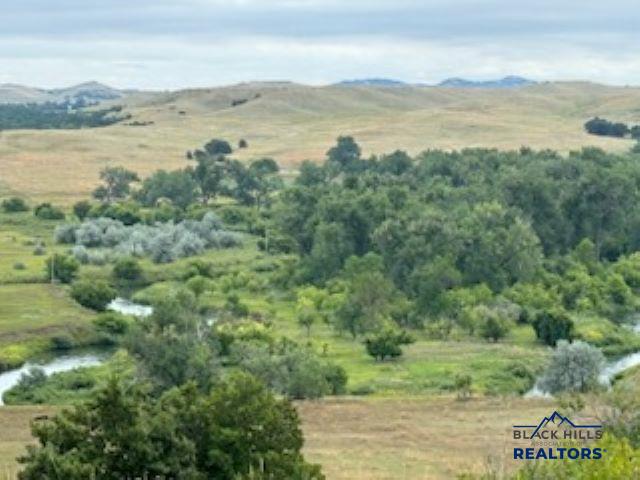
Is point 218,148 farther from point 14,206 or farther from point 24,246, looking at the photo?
point 24,246

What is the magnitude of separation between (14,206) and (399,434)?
95.9 meters

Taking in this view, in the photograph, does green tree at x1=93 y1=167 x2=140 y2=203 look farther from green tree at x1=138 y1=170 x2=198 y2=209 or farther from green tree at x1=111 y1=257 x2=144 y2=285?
green tree at x1=111 y1=257 x2=144 y2=285

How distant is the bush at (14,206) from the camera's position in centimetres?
12488

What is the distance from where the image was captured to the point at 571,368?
50156 mm

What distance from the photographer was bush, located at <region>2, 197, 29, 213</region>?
410 ft

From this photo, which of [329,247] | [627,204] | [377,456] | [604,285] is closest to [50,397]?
[377,456]

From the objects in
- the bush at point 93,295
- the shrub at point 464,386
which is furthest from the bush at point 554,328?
the bush at point 93,295

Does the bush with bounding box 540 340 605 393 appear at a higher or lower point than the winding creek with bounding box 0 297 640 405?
higher

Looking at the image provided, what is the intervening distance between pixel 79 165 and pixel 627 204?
9537cm

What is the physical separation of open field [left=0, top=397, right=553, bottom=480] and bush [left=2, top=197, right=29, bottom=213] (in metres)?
85.4

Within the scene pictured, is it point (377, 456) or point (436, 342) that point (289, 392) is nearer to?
point (377, 456)

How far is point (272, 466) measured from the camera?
24109 millimetres

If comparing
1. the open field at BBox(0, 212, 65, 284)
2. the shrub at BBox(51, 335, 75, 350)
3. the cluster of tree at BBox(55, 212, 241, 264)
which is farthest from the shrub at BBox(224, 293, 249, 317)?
the cluster of tree at BBox(55, 212, 241, 264)

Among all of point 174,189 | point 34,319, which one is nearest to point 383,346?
point 34,319
